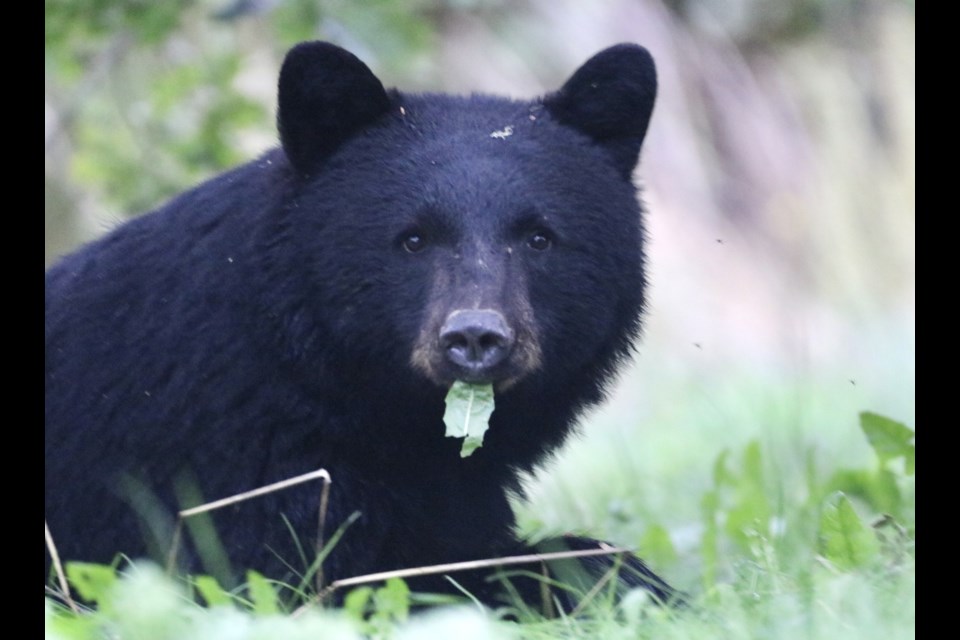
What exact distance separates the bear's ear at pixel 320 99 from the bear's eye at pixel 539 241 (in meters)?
0.65

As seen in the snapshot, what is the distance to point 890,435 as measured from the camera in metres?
4.63

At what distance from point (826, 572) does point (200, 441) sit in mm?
1827

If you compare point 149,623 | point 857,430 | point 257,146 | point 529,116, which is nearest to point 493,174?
point 529,116

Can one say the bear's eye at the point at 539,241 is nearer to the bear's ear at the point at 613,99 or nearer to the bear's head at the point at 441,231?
the bear's head at the point at 441,231

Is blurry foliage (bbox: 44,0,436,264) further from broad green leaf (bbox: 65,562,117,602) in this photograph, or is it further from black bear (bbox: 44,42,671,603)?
broad green leaf (bbox: 65,562,117,602)

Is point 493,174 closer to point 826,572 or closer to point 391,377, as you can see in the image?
point 391,377

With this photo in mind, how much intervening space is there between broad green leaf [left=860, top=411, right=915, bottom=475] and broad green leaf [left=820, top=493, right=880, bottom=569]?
0.83 m

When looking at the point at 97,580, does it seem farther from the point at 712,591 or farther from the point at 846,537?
the point at 846,537

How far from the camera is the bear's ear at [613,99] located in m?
4.47

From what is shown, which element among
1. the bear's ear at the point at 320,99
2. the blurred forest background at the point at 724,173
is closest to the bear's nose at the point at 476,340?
the bear's ear at the point at 320,99

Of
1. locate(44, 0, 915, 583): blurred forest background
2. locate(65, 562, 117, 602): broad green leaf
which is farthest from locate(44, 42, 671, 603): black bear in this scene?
locate(44, 0, 915, 583): blurred forest background

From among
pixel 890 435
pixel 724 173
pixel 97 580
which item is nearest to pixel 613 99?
pixel 890 435

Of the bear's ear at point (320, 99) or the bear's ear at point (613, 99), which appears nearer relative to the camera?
the bear's ear at point (320, 99)

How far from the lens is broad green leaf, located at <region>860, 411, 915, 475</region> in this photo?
4.59 metres
